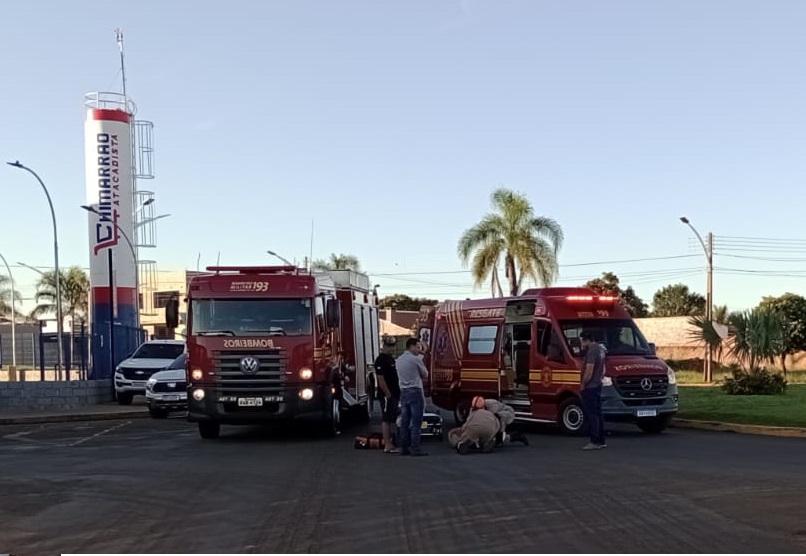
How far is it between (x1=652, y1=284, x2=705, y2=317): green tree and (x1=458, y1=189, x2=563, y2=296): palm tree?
54777 mm

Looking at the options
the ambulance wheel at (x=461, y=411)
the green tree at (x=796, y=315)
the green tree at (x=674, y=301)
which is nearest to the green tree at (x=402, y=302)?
the green tree at (x=674, y=301)

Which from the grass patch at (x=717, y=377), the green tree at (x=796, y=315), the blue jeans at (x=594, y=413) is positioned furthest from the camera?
the green tree at (x=796, y=315)

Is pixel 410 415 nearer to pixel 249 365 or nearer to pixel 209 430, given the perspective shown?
pixel 249 365

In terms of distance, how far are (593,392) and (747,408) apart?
24.8 feet

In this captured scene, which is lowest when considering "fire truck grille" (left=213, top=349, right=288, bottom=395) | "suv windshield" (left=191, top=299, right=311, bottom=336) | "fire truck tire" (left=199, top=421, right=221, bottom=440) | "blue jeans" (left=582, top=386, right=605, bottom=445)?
"fire truck tire" (left=199, top=421, right=221, bottom=440)

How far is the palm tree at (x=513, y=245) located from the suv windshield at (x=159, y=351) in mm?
14973

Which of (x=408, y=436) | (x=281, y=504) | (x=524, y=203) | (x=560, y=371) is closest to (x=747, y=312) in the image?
(x=524, y=203)

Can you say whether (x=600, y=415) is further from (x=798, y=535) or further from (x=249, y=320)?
(x=798, y=535)

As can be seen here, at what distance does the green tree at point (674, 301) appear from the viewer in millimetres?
94375

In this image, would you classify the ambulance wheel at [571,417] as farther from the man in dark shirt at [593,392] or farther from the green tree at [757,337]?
the green tree at [757,337]

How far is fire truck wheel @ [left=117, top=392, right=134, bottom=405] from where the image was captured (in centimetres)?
3005

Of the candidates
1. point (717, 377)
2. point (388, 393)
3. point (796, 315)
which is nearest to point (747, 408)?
point (388, 393)

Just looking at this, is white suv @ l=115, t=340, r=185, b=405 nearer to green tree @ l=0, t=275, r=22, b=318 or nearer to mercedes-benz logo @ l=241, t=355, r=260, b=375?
mercedes-benz logo @ l=241, t=355, r=260, b=375

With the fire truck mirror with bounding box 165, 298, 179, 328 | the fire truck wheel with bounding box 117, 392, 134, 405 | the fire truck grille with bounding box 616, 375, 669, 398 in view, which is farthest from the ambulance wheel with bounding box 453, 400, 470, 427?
the fire truck wheel with bounding box 117, 392, 134, 405
